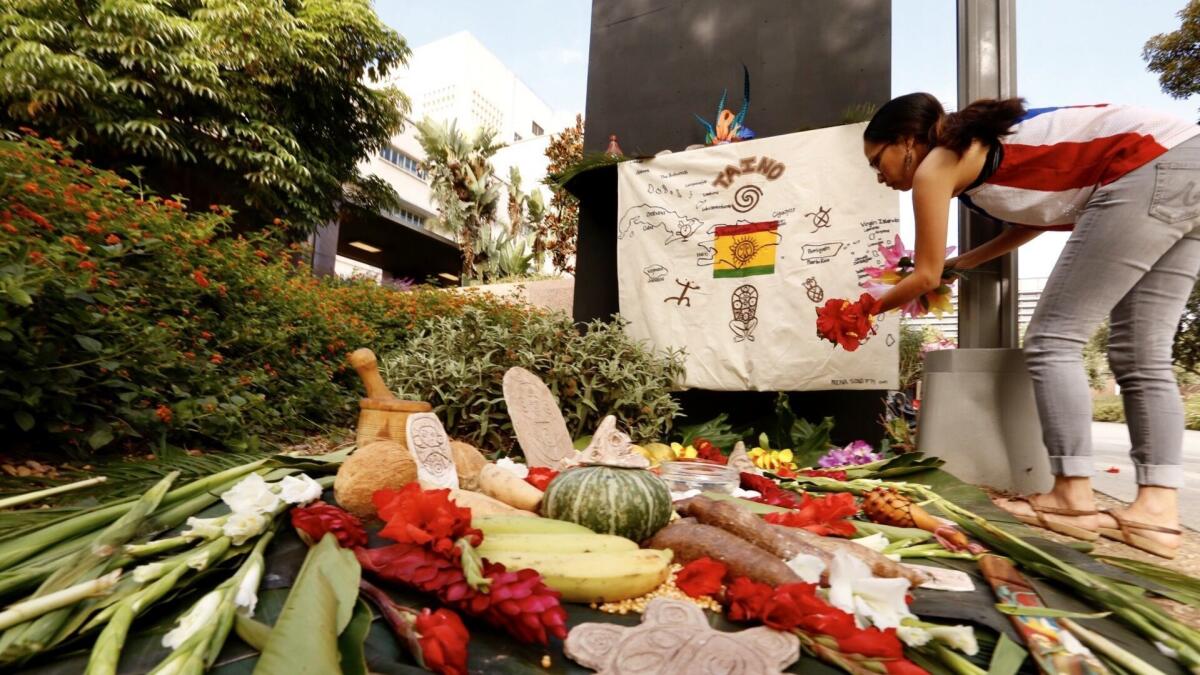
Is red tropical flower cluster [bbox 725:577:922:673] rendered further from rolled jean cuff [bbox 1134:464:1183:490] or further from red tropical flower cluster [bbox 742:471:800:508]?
rolled jean cuff [bbox 1134:464:1183:490]

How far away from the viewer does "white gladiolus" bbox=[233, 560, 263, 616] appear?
0.83 meters

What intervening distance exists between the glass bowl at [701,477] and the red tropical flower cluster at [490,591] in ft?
3.77

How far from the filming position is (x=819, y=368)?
3.36 metres

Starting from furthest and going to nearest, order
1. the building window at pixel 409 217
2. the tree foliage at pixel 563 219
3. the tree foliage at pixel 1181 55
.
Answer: the building window at pixel 409 217 < the tree foliage at pixel 563 219 < the tree foliage at pixel 1181 55

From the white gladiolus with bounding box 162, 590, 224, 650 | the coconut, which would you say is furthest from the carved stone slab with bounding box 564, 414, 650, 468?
the white gladiolus with bounding box 162, 590, 224, 650

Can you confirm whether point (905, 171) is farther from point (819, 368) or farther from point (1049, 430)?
point (819, 368)

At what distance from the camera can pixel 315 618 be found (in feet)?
2.18

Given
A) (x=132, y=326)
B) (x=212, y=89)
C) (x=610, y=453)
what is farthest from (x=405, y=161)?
(x=610, y=453)

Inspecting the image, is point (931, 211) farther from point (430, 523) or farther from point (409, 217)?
point (409, 217)

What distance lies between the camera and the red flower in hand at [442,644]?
81 centimetres

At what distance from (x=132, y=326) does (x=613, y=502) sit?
2.36 m

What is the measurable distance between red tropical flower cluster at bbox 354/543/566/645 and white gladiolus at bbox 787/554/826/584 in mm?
512

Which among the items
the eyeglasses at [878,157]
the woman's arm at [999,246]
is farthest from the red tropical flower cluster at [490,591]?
the woman's arm at [999,246]

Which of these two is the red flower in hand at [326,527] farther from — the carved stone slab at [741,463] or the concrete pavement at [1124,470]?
the concrete pavement at [1124,470]
